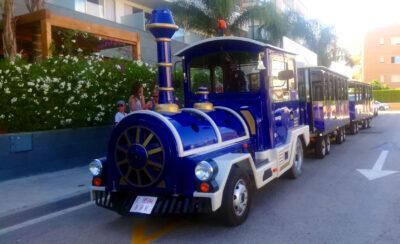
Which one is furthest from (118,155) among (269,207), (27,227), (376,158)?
(376,158)

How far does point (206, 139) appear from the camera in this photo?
5617 millimetres

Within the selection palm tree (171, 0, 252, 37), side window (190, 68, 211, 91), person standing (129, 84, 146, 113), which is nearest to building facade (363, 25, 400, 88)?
palm tree (171, 0, 252, 37)

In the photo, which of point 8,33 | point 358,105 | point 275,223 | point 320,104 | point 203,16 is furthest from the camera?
point 358,105

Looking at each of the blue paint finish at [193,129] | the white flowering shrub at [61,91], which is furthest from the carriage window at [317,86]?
the blue paint finish at [193,129]

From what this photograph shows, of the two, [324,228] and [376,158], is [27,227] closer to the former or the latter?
[324,228]

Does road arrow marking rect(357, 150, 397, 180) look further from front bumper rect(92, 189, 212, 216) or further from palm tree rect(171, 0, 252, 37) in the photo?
palm tree rect(171, 0, 252, 37)

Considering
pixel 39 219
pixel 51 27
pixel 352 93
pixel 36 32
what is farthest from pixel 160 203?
pixel 352 93

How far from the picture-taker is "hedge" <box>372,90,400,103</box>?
169 ft

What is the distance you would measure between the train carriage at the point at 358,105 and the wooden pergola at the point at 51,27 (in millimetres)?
9661

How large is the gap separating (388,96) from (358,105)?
35.9 metres

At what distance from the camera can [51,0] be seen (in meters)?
16.6

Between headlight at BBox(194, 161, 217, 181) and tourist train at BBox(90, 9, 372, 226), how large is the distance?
1 centimetres

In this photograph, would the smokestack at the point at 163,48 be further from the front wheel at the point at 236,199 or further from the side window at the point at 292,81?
the side window at the point at 292,81

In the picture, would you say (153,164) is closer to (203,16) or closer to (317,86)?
(317,86)
